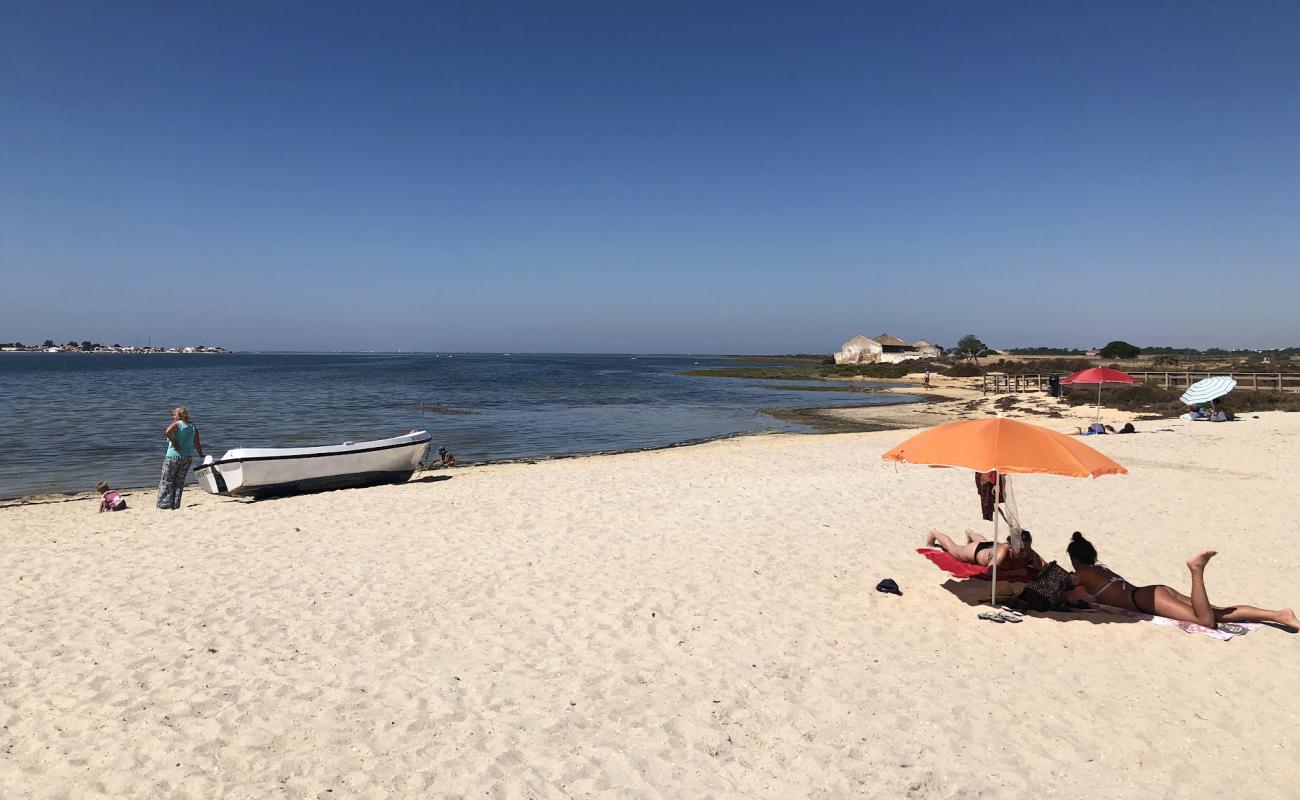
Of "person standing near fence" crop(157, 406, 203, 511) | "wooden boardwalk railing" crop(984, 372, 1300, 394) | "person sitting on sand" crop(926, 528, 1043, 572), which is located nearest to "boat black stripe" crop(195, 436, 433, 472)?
"person standing near fence" crop(157, 406, 203, 511)

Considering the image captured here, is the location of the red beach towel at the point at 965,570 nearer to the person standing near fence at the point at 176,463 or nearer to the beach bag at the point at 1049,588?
the beach bag at the point at 1049,588

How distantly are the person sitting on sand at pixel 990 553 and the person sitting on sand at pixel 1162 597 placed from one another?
357mm

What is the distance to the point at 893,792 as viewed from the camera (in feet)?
12.5

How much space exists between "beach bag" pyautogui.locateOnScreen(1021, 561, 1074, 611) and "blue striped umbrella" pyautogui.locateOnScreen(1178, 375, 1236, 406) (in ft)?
67.2

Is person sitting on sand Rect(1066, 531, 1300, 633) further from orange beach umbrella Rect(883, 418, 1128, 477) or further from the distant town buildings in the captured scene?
the distant town buildings

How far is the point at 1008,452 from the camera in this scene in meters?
5.55

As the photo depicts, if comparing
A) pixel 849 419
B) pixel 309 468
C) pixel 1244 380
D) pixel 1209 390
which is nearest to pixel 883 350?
pixel 1244 380

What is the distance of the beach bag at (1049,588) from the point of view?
6.18 m

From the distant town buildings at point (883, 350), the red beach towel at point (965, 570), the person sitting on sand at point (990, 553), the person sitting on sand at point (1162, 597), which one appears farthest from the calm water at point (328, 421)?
the distant town buildings at point (883, 350)

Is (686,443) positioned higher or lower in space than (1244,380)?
lower

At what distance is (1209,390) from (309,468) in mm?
25774

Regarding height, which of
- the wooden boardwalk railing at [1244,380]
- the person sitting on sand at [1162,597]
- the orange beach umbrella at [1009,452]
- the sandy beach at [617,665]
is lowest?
the sandy beach at [617,665]

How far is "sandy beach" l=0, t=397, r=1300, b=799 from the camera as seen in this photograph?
398 cm

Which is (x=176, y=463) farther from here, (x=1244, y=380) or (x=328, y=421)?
(x=1244, y=380)
